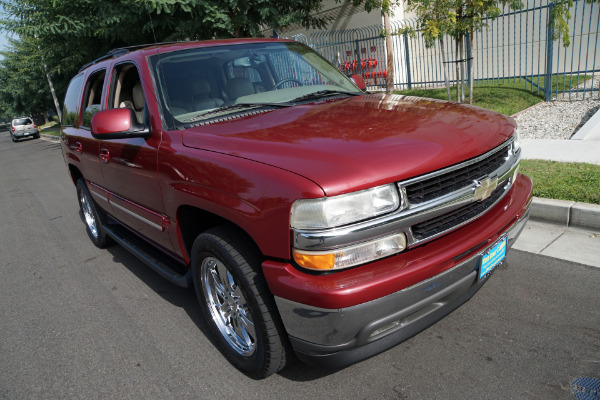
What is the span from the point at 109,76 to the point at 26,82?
43298 millimetres

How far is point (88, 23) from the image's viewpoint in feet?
42.7

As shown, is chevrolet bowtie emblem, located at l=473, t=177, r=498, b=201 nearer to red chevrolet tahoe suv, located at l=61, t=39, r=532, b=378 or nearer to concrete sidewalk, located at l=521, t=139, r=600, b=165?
red chevrolet tahoe suv, located at l=61, t=39, r=532, b=378

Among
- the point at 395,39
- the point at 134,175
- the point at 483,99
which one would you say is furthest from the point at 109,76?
the point at 395,39

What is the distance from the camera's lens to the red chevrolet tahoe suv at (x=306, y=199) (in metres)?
2.14

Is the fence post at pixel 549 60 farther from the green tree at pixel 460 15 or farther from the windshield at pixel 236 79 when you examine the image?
the windshield at pixel 236 79

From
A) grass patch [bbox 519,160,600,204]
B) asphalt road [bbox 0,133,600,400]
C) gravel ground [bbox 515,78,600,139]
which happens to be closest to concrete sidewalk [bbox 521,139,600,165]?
grass patch [bbox 519,160,600,204]

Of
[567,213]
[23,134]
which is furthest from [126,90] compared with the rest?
[23,134]

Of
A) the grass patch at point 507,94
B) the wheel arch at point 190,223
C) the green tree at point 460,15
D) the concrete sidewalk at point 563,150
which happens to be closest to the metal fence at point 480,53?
the grass patch at point 507,94

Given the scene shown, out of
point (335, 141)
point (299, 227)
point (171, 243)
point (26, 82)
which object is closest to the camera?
point (299, 227)

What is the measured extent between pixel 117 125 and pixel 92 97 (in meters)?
1.90

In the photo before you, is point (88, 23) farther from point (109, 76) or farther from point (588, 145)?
point (588, 145)

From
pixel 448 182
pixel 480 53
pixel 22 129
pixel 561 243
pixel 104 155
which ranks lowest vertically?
pixel 22 129

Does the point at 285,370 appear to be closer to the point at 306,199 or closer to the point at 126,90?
the point at 306,199

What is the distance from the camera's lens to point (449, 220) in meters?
2.47
